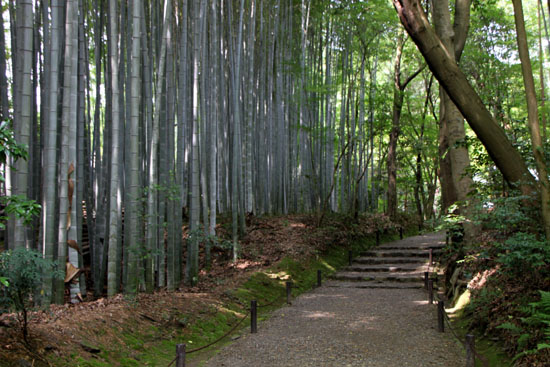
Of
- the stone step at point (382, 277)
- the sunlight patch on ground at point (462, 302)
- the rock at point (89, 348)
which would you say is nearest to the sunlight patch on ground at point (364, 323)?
the sunlight patch on ground at point (462, 302)

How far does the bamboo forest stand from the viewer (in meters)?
4.33

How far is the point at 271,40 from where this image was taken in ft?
39.1

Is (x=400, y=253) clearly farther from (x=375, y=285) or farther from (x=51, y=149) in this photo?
(x=51, y=149)

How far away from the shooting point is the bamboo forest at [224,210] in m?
4.33

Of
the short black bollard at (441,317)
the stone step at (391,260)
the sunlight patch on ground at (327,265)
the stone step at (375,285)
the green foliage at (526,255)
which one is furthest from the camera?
the stone step at (391,260)

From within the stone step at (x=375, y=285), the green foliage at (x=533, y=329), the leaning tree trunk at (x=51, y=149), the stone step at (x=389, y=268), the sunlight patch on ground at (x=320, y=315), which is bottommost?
the stone step at (x=375, y=285)

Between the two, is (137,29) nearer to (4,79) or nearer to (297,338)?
(4,79)

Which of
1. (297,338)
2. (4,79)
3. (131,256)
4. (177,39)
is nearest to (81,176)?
(131,256)

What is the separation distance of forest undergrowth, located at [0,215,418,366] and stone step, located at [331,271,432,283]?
0.45 m

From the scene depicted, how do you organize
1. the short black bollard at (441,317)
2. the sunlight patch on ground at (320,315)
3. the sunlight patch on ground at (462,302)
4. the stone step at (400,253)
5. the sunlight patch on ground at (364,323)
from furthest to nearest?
the stone step at (400,253) < the sunlight patch on ground at (320,315) < the sunlight patch on ground at (462,302) < the sunlight patch on ground at (364,323) < the short black bollard at (441,317)

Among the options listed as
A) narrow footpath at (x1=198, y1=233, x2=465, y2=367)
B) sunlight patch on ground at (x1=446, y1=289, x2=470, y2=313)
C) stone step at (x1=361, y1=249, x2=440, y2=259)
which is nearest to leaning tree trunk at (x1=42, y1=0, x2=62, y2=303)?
narrow footpath at (x1=198, y1=233, x2=465, y2=367)

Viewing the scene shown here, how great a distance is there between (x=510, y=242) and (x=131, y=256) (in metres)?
4.38

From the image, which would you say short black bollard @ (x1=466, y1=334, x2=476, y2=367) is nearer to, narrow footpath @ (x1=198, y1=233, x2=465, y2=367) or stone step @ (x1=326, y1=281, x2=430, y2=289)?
narrow footpath @ (x1=198, y1=233, x2=465, y2=367)

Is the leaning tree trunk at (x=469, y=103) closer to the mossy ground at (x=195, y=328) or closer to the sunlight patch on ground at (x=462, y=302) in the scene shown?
the sunlight patch on ground at (x=462, y=302)
